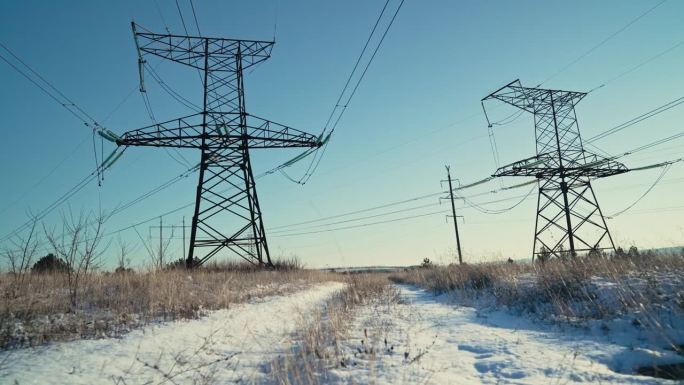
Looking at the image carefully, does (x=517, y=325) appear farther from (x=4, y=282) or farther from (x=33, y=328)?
(x=4, y=282)

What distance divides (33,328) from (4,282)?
9.05 ft

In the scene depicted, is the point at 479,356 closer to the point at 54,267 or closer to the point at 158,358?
the point at 158,358

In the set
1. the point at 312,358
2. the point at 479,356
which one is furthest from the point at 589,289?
the point at 312,358

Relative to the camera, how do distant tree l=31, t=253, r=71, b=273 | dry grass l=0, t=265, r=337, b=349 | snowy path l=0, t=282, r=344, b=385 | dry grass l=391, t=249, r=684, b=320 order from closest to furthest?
snowy path l=0, t=282, r=344, b=385, dry grass l=0, t=265, r=337, b=349, dry grass l=391, t=249, r=684, b=320, distant tree l=31, t=253, r=71, b=273

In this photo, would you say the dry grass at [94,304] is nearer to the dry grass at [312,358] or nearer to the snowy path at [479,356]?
the dry grass at [312,358]

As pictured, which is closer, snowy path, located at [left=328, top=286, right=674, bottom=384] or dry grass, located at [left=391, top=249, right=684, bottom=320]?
snowy path, located at [left=328, top=286, right=674, bottom=384]

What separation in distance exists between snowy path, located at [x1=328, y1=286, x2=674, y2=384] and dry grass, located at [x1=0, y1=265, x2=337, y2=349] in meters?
2.76

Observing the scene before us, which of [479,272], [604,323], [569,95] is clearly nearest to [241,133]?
[479,272]

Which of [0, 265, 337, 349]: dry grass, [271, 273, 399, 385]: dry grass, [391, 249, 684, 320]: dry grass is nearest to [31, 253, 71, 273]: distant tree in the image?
[0, 265, 337, 349]: dry grass

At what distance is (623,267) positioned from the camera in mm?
6531

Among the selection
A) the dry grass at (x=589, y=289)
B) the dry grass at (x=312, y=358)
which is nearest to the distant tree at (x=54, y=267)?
the dry grass at (x=312, y=358)

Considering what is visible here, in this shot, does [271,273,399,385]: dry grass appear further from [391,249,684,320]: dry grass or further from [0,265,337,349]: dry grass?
[391,249,684,320]: dry grass

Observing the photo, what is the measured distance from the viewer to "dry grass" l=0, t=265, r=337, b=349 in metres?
3.69

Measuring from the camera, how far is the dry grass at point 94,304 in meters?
3.69
